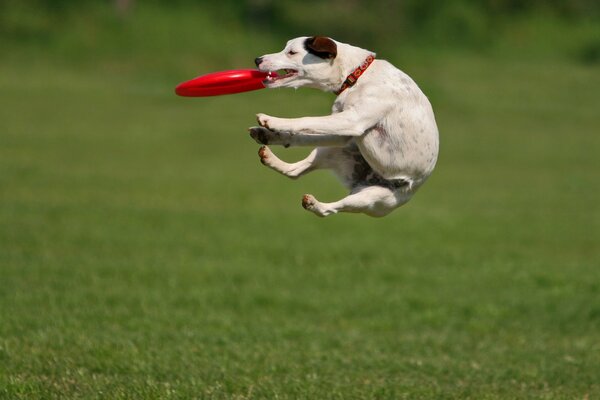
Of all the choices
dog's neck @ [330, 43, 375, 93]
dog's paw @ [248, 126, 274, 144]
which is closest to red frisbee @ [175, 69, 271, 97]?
dog's paw @ [248, 126, 274, 144]

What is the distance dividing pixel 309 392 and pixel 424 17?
4196 cm

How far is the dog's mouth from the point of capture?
7.06 m

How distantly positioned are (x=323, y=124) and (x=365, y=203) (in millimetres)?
748

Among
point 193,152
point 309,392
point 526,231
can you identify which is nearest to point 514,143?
point 193,152

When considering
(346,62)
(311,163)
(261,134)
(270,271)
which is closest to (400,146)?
(346,62)

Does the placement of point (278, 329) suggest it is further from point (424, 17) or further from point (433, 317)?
point (424, 17)

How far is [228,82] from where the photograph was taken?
23.1ft

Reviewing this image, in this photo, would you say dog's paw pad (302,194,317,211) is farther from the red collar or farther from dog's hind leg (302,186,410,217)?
the red collar

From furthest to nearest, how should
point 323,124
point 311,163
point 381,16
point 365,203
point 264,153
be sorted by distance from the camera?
point 381,16, point 311,163, point 264,153, point 365,203, point 323,124

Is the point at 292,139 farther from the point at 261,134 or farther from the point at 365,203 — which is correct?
the point at 365,203

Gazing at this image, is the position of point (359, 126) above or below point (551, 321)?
above

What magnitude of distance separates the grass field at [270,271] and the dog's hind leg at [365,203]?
4.74ft

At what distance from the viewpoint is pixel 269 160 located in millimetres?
7555

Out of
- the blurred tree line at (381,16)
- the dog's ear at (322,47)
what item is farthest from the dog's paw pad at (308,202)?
the blurred tree line at (381,16)
